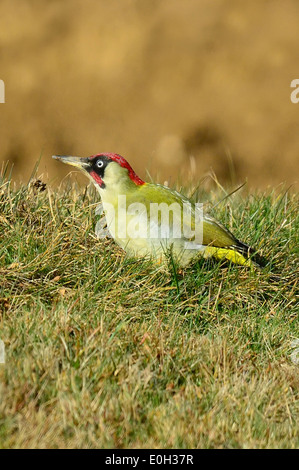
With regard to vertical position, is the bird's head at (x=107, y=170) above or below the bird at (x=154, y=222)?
above

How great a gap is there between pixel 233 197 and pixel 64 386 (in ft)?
8.90

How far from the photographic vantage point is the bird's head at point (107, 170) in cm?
384

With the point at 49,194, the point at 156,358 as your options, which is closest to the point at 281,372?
the point at 156,358

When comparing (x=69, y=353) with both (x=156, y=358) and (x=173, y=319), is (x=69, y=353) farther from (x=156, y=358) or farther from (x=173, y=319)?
(x=173, y=319)

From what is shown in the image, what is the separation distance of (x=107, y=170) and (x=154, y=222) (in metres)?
0.41

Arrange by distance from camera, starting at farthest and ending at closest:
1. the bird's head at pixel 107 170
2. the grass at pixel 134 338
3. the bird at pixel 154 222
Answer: the bird's head at pixel 107 170 < the bird at pixel 154 222 < the grass at pixel 134 338

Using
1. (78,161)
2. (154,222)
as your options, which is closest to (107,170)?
(78,161)

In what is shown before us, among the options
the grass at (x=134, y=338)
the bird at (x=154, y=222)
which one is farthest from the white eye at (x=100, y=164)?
the grass at (x=134, y=338)

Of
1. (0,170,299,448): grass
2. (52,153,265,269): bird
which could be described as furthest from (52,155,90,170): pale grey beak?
(0,170,299,448): grass

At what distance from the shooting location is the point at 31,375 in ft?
8.60

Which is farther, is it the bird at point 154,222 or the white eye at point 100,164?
the white eye at point 100,164

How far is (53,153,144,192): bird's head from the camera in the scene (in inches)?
151

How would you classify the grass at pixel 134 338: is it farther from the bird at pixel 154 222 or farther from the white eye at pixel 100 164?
the white eye at pixel 100 164

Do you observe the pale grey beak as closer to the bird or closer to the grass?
the bird
